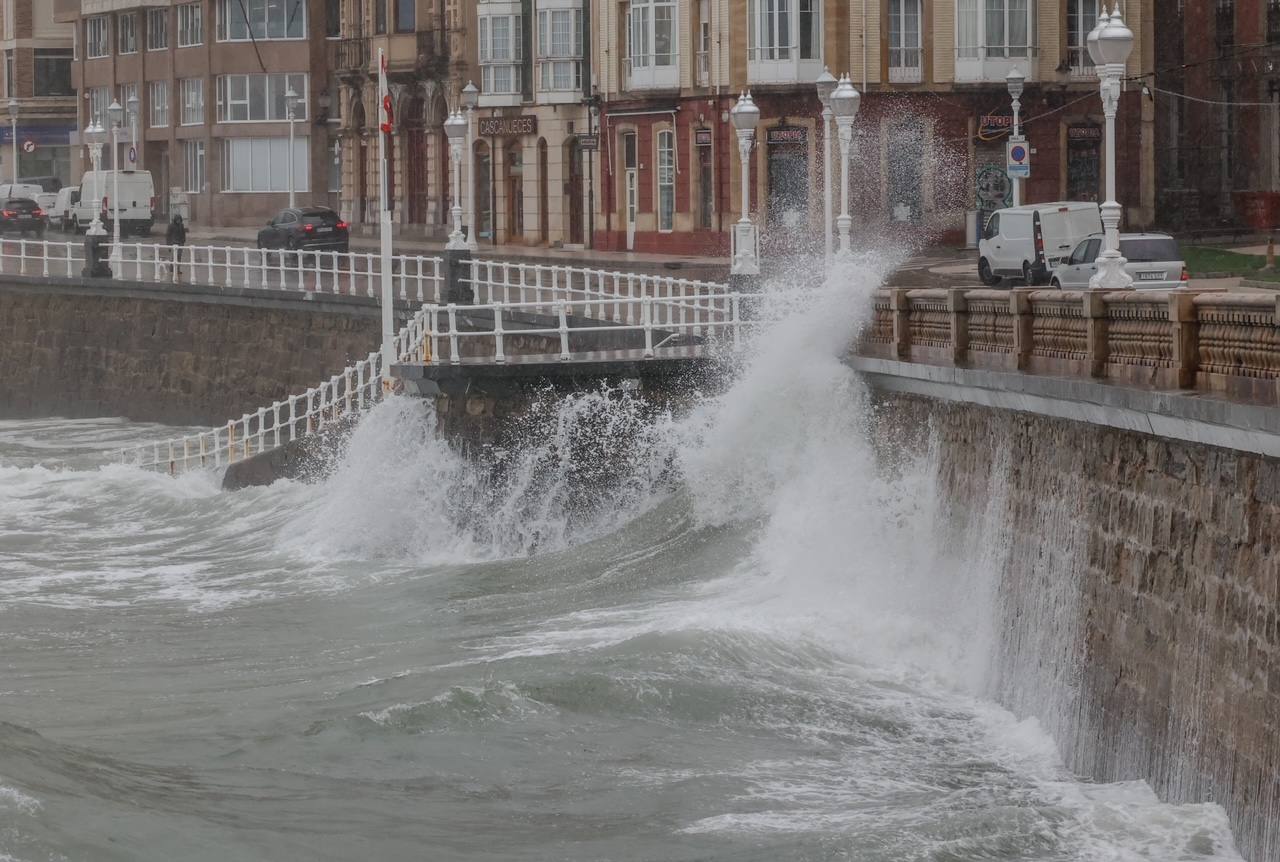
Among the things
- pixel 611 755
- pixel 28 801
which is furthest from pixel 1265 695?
pixel 28 801

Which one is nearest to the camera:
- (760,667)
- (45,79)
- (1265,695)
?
(1265,695)

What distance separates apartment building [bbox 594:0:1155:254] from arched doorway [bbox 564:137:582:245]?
697 centimetres

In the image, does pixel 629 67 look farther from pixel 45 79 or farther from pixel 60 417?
pixel 45 79

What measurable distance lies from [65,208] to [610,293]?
41.5 metres

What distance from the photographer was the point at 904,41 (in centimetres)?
5056

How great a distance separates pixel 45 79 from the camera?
9731 cm

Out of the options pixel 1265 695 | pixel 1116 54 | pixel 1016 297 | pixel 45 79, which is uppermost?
pixel 45 79

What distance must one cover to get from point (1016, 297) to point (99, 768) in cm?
786

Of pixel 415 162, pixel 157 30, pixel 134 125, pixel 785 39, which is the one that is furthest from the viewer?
pixel 157 30

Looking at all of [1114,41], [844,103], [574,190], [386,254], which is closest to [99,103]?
[574,190]

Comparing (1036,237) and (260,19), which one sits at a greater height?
(260,19)

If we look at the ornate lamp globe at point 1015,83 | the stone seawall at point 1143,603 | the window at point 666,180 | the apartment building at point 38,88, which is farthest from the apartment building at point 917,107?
the apartment building at point 38,88

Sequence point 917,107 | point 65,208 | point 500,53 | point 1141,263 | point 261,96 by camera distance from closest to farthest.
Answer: point 1141,263, point 917,107, point 500,53, point 65,208, point 261,96

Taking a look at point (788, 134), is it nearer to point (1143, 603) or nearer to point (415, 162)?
point (415, 162)
